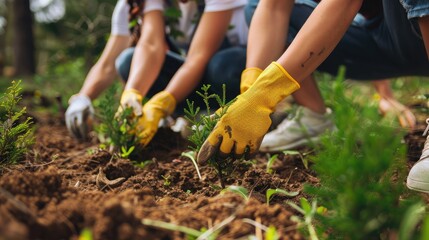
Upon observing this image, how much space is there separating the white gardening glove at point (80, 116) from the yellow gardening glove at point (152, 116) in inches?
25.9

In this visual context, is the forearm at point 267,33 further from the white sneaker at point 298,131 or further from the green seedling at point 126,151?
the green seedling at point 126,151

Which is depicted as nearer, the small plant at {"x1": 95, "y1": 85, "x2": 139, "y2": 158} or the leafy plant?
the leafy plant

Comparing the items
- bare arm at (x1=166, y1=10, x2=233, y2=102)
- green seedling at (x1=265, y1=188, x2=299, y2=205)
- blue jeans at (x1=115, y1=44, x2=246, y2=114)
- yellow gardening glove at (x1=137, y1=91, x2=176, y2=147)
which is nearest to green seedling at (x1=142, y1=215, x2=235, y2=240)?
green seedling at (x1=265, y1=188, x2=299, y2=205)

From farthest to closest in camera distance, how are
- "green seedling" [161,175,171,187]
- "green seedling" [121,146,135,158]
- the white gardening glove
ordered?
the white gardening glove < "green seedling" [121,146,135,158] < "green seedling" [161,175,171,187]

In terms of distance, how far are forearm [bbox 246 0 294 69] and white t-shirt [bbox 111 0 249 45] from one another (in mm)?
585

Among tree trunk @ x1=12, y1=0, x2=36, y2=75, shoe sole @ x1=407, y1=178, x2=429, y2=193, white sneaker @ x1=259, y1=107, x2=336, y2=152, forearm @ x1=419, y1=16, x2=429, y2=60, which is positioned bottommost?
tree trunk @ x1=12, y1=0, x2=36, y2=75

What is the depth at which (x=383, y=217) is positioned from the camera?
102 cm

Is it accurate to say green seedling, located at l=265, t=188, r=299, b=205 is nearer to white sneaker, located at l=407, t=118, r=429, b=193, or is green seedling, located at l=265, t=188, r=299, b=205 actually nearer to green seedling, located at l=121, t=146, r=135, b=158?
white sneaker, located at l=407, t=118, r=429, b=193

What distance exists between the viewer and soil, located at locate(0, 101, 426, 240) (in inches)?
39.9

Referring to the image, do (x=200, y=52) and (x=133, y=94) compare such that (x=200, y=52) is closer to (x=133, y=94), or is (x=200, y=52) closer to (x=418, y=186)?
(x=133, y=94)

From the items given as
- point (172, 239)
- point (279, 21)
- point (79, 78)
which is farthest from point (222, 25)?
point (79, 78)

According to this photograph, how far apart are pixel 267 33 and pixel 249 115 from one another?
1.50 feet

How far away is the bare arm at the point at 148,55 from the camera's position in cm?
257

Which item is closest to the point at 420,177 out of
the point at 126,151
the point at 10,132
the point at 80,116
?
the point at 126,151
